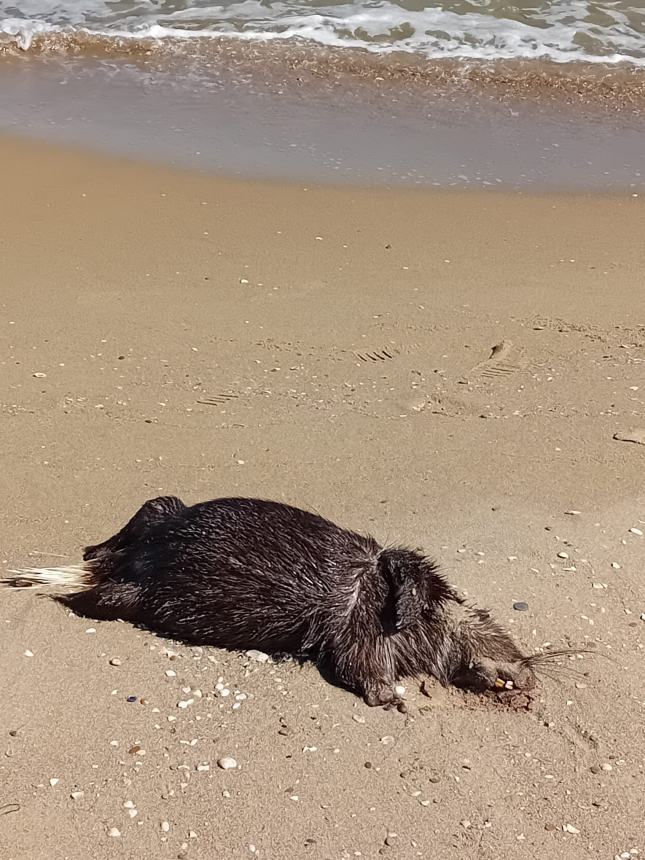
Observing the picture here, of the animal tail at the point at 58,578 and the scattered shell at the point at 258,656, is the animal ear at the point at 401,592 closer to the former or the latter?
the scattered shell at the point at 258,656

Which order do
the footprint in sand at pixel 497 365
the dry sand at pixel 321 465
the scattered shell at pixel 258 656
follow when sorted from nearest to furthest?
the dry sand at pixel 321 465
the scattered shell at pixel 258 656
the footprint in sand at pixel 497 365

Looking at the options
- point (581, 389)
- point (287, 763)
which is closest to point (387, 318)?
point (581, 389)

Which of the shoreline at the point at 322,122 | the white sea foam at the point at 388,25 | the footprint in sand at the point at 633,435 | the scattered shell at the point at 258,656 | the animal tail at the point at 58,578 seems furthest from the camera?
the white sea foam at the point at 388,25

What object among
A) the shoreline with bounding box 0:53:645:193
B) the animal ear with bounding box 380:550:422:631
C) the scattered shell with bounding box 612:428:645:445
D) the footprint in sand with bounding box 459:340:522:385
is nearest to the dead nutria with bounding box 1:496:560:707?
the animal ear with bounding box 380:550:422:631

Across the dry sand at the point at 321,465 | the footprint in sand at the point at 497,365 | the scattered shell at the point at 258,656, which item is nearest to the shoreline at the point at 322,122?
the dry sand at the point at 321,465

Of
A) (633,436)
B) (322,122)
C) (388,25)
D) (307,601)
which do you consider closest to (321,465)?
(307,601)

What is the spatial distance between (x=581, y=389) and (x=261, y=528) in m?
2.69

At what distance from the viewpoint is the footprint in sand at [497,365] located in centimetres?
621

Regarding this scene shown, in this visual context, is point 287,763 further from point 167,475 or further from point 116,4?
point 116,4

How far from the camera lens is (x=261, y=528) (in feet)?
13.7

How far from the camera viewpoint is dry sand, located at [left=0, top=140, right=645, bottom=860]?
349 cm

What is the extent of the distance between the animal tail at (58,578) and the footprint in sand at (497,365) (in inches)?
105

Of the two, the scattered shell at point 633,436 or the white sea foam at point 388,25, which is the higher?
the white sea foam at point 388,25

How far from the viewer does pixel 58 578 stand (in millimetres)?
4387
